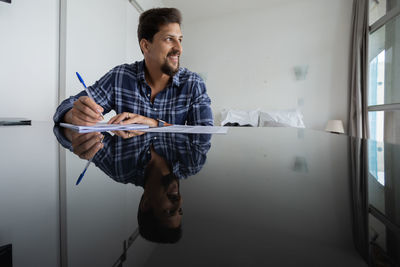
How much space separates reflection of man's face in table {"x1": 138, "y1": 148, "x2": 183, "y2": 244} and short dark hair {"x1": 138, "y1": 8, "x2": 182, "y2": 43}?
140 centimetres

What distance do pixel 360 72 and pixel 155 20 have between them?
2911 mm

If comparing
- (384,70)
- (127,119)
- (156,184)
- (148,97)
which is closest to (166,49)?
(148,97)

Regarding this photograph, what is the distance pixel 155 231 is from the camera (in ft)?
0.24

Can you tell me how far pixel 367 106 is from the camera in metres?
2.81

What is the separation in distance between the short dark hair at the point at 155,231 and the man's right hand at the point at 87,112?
66 cm

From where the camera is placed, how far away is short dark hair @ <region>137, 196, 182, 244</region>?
2.7 inches

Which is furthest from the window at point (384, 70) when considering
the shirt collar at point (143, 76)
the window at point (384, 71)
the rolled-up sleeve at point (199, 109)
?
the shirt collar at point (143, 76)

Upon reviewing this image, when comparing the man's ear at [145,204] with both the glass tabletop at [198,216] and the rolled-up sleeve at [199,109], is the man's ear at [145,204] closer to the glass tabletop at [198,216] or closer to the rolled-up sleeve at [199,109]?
the glass tabletop at [198,216]

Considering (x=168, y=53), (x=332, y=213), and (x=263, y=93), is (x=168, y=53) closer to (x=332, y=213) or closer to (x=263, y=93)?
(x=332, y=213)

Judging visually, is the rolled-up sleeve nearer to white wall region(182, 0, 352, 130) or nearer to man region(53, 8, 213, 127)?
man region(53, 8, 213, 127)

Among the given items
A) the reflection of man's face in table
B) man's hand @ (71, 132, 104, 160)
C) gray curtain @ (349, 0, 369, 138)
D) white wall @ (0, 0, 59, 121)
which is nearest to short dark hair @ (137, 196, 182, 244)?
the reflection of man's face in table

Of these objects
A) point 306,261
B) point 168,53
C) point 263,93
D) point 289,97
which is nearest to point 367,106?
point 289,97

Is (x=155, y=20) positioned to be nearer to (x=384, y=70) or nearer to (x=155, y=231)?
(x=155, y=231)

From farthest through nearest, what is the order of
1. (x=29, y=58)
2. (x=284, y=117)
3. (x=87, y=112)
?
(x=284, y=117)
(x=29, y=58)
(x=87, y=112)
